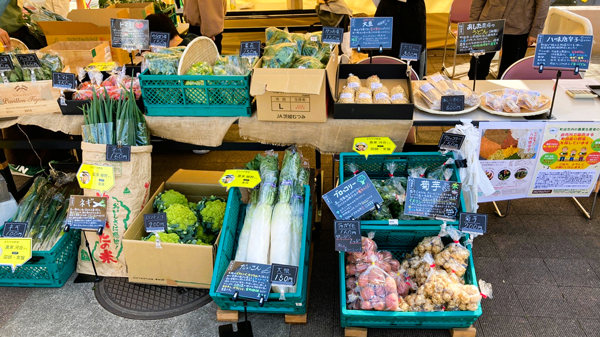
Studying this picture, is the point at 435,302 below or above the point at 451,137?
below

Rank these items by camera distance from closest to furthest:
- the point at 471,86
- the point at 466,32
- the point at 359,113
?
the point at 359,113 < the point at 466,32 < the point at 471,86

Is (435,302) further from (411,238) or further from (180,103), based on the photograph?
(180,103)

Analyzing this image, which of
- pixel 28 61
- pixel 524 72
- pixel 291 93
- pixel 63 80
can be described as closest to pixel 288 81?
pixel 291 93

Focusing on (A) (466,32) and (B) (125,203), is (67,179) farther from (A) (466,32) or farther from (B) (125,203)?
(A) (466,32)

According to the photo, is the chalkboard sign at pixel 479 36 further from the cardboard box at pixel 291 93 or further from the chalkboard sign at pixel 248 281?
the chalkboard sign at pixel 248 281

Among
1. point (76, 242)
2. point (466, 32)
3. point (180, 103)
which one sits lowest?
point (76, 242)

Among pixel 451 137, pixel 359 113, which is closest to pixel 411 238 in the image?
pixel 451 137

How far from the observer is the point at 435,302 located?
6.68ft

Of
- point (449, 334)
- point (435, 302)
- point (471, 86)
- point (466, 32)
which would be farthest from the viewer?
point (471, 86)

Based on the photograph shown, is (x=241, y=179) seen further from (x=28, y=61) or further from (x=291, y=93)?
(x=28, y=61)

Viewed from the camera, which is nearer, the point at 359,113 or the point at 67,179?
the point at 359,113

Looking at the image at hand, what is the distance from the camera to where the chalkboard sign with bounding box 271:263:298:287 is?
201 cm

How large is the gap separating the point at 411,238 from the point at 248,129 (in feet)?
3.72

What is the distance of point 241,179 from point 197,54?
34.0 inches
